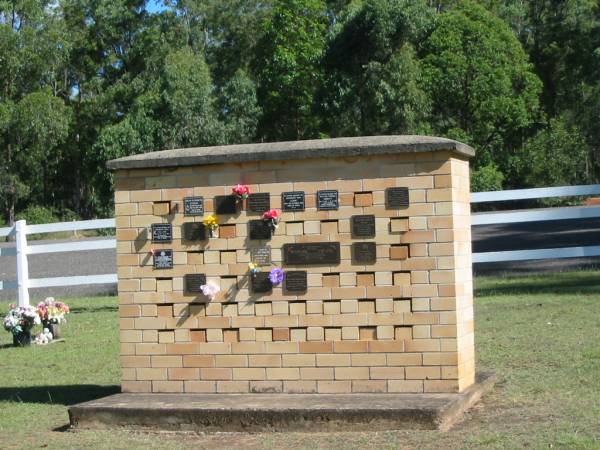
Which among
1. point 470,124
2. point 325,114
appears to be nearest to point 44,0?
point 325,114

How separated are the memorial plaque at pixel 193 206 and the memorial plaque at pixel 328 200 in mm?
1043

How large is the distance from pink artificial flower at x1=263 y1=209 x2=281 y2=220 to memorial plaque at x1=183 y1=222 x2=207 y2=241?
1.92 ft

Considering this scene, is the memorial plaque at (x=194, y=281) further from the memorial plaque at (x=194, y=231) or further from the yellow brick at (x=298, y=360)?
the yellow brick at (x=298, y=360)

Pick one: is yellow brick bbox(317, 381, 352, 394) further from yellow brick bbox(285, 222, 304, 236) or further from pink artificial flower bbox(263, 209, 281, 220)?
pink artificial flower bbox(263, 209, 281, 220)

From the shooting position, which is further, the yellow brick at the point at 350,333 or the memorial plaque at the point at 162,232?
the memorial plaque at the point at 162,232

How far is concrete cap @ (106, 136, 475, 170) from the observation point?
7660 millimetres

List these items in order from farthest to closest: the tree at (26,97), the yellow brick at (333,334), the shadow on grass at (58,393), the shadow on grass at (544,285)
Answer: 1. the tree at (26,97)
2. the shadow on grass at (544,285)
3. the shadow on grass at (58,393)
4. the yellow brick at (333,334)

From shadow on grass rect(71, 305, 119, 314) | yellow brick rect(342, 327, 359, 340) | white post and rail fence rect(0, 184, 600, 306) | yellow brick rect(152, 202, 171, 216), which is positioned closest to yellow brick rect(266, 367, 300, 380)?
yellow brick rect(342, 327, 359, 340)

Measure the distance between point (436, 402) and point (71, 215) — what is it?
170ft

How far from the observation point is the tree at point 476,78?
46.7 metres

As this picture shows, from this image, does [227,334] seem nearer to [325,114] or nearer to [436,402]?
[436,402]

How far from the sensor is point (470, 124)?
4891 centimetres

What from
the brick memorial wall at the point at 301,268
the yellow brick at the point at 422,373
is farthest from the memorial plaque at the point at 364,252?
the yellow brick at the point at 422,373

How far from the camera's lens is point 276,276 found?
7926mm
